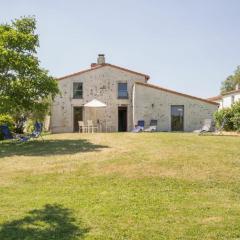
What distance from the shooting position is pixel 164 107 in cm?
3712

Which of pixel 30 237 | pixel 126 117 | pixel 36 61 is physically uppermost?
pixel 36 61

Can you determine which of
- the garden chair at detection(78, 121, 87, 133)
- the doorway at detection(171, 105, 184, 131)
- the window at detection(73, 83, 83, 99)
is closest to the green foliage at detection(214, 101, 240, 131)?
the doorway at detection(171, 105, 184, 131)

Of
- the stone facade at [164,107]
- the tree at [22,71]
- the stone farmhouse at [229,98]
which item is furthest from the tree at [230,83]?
the tree at [22,71]

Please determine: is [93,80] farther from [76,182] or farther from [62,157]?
[76,182]

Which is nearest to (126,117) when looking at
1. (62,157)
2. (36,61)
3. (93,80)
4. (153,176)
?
(93,80)

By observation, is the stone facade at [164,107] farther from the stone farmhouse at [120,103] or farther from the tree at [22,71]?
the tree at [22,71]

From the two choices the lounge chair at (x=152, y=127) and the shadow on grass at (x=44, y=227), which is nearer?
the shadow on grass at (x=44, y=227)

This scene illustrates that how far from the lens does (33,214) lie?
8.34 m

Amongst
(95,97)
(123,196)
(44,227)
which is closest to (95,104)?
(95,97)

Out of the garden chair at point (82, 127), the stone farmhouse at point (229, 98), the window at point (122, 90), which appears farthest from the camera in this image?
the stone farmhouse at point (229, 98)

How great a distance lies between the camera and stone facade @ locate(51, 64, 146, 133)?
37281 millimetres

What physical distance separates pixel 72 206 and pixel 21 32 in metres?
17.0

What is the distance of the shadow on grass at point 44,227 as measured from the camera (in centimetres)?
707

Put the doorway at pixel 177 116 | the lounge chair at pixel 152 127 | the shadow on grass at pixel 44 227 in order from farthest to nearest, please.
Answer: the doorway at pixel 177 116, the lounge chair at pixel 152 127, the shadow on grass at pixel 44 227
